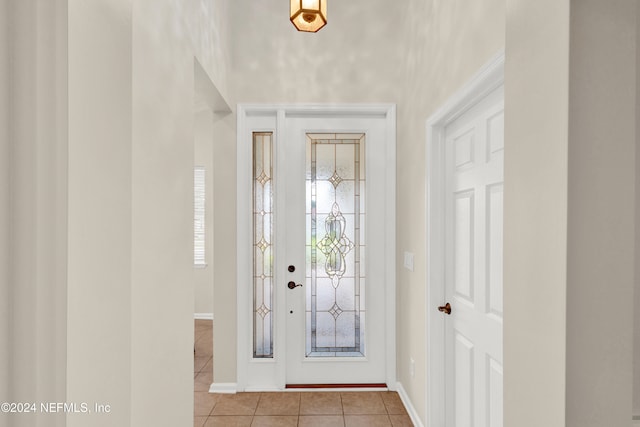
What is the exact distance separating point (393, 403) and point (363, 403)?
214mm

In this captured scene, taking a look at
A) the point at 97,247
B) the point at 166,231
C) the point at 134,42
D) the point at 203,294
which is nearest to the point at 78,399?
the point at 97,247

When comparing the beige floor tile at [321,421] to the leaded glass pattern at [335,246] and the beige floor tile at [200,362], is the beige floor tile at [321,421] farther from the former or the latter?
the beige floor tile at [200,362]

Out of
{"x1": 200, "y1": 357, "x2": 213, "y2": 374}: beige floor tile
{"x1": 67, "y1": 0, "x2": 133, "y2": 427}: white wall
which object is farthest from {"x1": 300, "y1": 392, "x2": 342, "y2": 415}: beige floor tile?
{"x1": 67, "y1": 0, "x2": 133, "y2": 427}: white wall

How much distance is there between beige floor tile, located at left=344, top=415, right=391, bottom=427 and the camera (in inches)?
90.4

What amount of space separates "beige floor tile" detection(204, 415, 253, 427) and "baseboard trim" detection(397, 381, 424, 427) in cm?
106

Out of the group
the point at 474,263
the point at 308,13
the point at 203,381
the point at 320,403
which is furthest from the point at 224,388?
the point at 308,13

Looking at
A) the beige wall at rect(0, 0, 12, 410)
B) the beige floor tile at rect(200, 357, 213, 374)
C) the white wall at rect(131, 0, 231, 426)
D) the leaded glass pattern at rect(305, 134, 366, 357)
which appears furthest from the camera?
the beige floor tile at rect(200, 357, 213, 374)

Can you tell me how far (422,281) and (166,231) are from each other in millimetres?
1509

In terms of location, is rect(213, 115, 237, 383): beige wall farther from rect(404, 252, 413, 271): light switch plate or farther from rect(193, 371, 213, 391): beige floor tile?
rect(404, 252, 413, 271): light switch plate

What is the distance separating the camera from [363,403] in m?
2.55

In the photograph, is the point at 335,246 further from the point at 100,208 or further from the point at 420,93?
the point at 100,208

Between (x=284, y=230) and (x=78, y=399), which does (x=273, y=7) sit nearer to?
(x=284, y=230)

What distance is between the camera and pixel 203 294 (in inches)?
195

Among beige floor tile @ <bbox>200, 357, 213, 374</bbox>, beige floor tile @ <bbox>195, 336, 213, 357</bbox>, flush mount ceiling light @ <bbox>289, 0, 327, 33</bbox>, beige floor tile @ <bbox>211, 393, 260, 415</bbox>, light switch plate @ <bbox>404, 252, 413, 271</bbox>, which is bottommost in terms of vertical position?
beige floor tile @ <bbox>195, 336, 213, 357</bbox>
